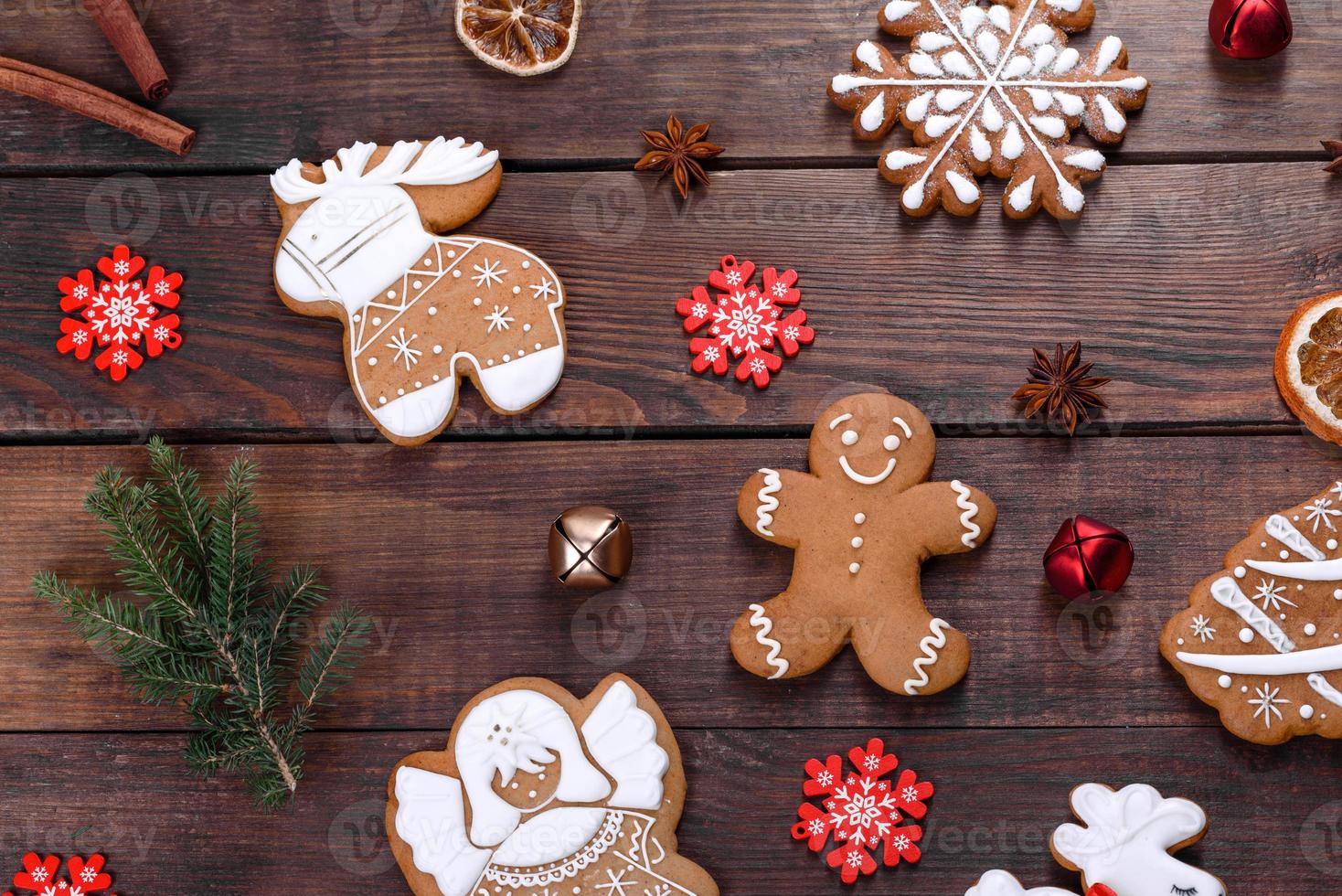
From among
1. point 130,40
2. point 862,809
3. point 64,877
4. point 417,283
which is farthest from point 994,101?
point 64,877

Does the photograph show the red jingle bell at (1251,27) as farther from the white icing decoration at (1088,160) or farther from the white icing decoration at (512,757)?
the white icing decoration at (512,757)

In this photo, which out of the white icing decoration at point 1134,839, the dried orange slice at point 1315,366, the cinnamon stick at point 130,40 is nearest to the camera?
the white icing decoration at point 1134,839

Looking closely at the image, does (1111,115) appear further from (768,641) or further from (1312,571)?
(768,641)

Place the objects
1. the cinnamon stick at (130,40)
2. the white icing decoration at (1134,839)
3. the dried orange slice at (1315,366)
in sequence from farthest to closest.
A: the cinnamon stick at (130,40) < the dried orange slice at (1315,366) < the white icing decoration at (1134,839)

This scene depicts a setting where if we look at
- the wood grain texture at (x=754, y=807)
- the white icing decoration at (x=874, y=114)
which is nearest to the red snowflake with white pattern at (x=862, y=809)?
the wood grain texture at (x=754, y=807)

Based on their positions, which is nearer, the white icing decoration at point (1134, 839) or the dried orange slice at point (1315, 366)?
the white icing decoration at point (1134, 839)

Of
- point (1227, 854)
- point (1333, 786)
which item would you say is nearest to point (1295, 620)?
point (1333, 786)

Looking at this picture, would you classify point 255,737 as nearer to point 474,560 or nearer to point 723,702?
point 474,560
